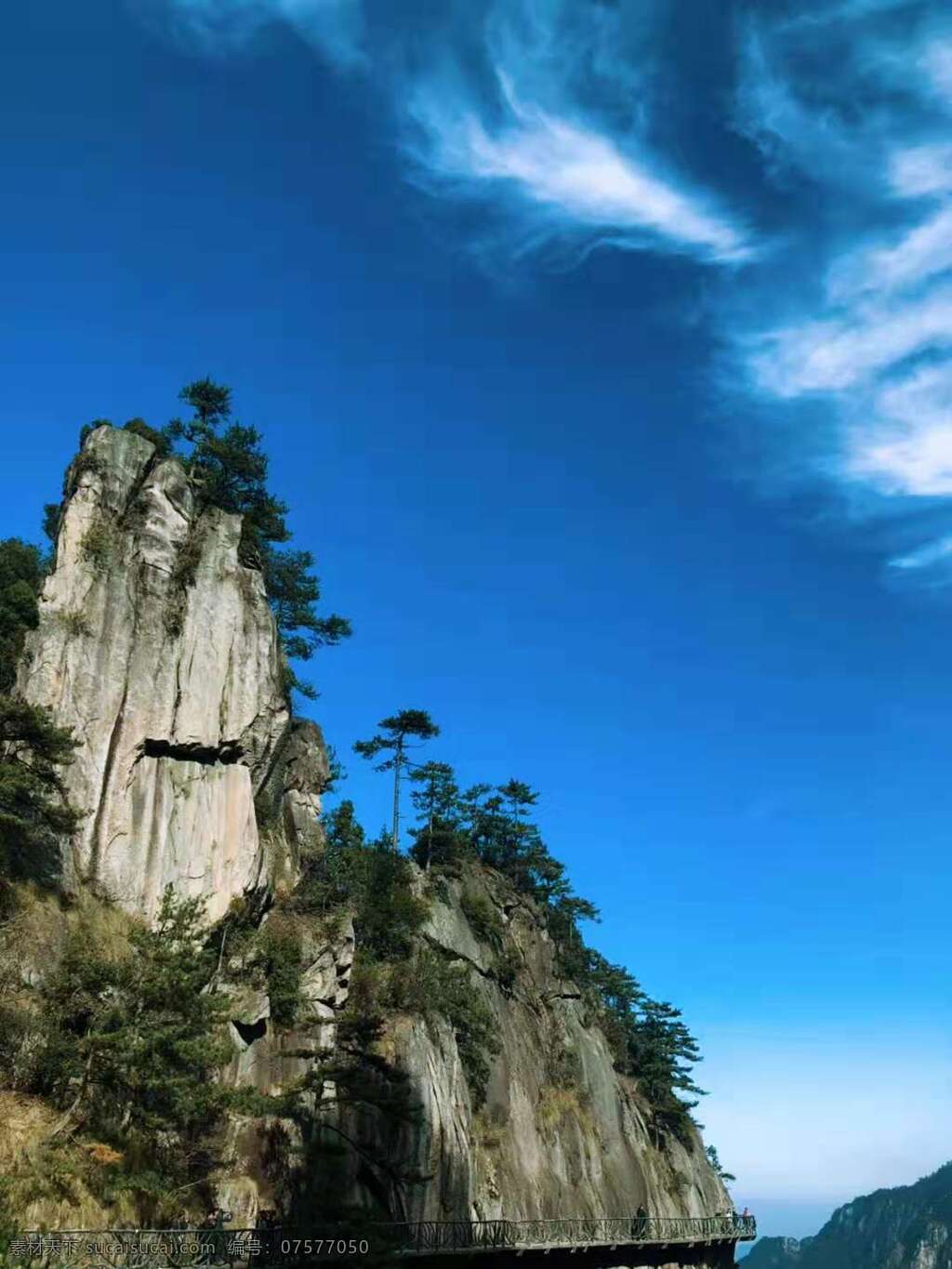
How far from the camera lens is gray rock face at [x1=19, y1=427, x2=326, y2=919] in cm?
3803

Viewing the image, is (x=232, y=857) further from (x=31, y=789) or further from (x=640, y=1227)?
(x=640, y=1227)

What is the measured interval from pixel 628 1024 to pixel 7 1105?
2716 inches

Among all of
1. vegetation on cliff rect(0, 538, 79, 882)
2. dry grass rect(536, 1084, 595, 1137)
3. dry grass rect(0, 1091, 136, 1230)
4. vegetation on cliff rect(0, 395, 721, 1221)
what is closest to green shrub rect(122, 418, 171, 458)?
vegetation on cliff rect(0, 395, 721, 1221)

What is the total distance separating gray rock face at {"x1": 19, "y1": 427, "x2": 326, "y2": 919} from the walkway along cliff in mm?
74

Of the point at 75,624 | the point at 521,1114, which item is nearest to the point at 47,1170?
the point at 75,624

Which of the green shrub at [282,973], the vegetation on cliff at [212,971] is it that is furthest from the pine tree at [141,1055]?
the green shrub at [282,973]

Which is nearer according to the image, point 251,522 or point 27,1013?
point 27,1013

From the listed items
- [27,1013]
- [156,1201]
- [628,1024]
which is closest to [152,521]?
[27,1013]

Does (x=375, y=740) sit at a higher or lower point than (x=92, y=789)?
higher

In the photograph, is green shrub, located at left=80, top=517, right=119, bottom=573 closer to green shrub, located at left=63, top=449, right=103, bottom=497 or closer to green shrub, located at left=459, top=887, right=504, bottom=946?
green shrub, located at left=63, top=449, right=103, bottom=497

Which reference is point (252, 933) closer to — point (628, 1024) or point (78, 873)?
point (78, 873)

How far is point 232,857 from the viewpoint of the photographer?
40688 millimetres

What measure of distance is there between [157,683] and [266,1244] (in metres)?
19.9

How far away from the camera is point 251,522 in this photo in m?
51.2
